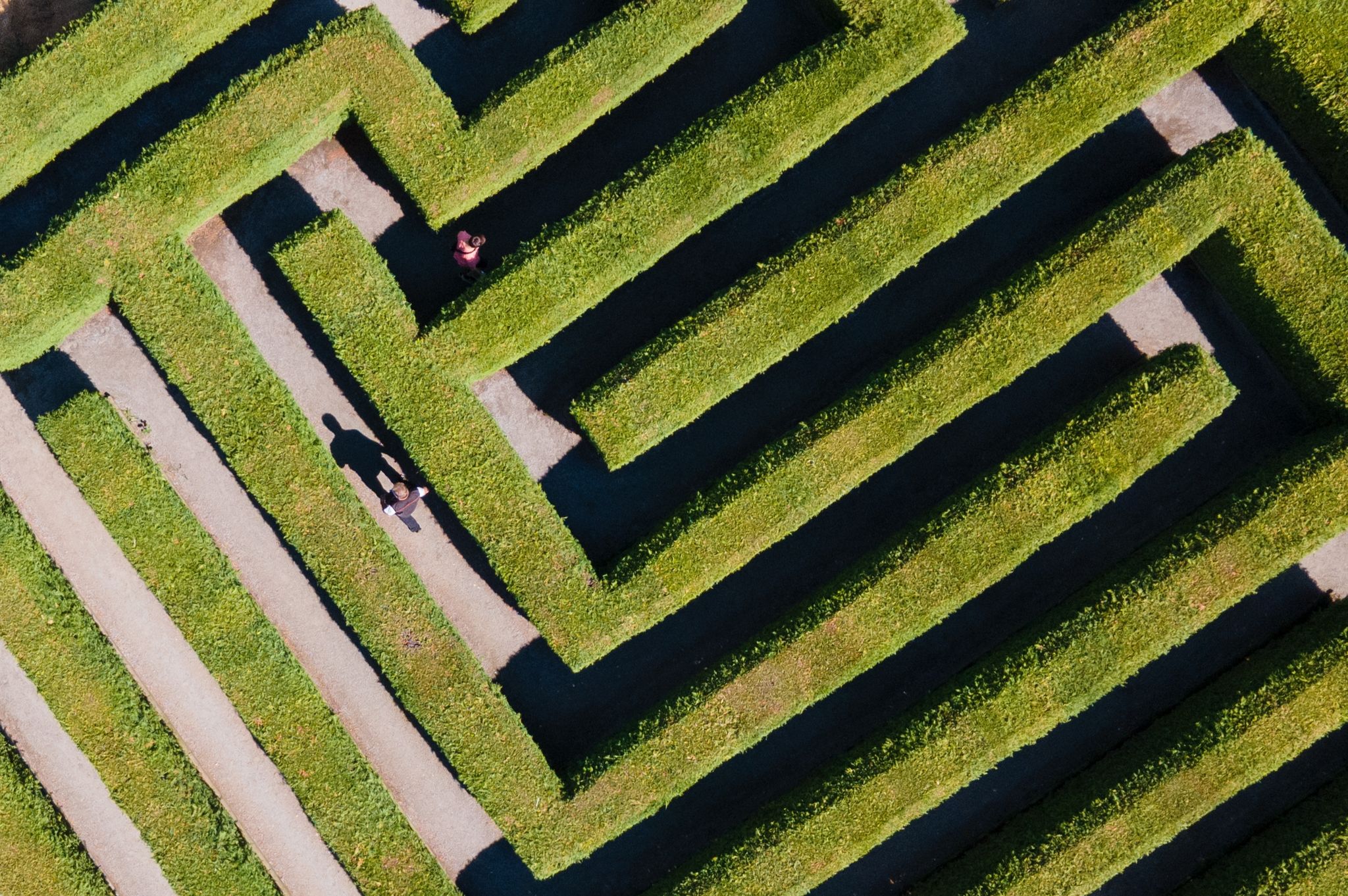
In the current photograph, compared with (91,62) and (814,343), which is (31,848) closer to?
(91,62)

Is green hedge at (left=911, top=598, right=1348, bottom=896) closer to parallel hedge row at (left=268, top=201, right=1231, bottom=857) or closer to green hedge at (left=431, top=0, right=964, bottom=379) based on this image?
parallel hedge row at (left=268, top=201, right=1231, bottom=857)

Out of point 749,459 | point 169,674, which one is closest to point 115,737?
point 169,674

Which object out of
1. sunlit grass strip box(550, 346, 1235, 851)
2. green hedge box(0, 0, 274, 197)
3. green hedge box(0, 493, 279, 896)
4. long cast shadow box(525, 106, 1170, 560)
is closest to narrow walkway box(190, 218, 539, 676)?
long cast shadow box(525, 106, 1170, 560)

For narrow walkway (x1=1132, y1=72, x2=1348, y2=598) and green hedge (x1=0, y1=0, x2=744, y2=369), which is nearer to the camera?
green hedge (x1=0, y1=0, x2=744, y2=369)

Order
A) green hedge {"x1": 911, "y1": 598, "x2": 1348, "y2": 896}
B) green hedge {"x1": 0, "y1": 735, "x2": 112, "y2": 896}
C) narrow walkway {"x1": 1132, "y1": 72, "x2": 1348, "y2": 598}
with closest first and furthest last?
1. green hedge {"x1": 911, "y1": 598, "x2": 1348, "y2": 896}
2. green hedge {"x1": 0, "y1": 735, "x2": 112, "y2": 896}
3. narrow walkway {"x1": 1132, "y1": 72, "x2": 1348, "y2": 598}

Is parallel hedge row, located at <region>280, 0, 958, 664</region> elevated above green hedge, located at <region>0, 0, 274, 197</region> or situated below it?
below

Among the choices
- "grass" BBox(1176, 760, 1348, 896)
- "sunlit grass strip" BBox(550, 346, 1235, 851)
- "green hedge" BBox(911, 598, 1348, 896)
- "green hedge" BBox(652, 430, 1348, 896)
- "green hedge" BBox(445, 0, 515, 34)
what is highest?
"green hedge" BBox(445, 0, 515, 34)

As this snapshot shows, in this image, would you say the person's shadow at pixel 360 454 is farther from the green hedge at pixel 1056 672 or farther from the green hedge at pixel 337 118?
the green hedge at pixel 1056 672
